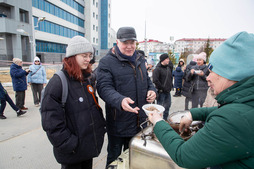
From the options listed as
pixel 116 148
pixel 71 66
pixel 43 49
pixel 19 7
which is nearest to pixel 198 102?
pixel 116 148

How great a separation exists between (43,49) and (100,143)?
33.0 m

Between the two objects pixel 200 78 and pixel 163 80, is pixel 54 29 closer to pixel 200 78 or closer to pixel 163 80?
pixel 163 80

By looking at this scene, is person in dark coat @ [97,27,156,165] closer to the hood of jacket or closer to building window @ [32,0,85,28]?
the hood of jacket

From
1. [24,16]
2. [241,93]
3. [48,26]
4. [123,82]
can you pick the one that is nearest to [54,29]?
[48,26]

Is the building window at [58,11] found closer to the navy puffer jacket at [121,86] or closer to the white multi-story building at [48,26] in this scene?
the white multi-story building at [48,26]

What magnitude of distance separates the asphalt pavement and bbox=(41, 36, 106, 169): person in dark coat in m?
1.21

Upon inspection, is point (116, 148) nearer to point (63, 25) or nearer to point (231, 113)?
point (231, 113)

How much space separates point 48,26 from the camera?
30.0 meters

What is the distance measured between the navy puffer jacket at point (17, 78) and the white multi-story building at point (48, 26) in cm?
869

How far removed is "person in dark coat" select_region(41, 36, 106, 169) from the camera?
1.48 meters

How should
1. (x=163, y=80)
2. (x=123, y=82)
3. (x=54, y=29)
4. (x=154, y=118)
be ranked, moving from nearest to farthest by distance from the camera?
(x=154, y=118) < (x=123, y=82) < (x=163, y=80) < (x=54, y=29)

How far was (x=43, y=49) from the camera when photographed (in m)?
29.9

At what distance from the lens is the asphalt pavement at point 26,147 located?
2.70m

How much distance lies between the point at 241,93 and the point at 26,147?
380 centimetres
